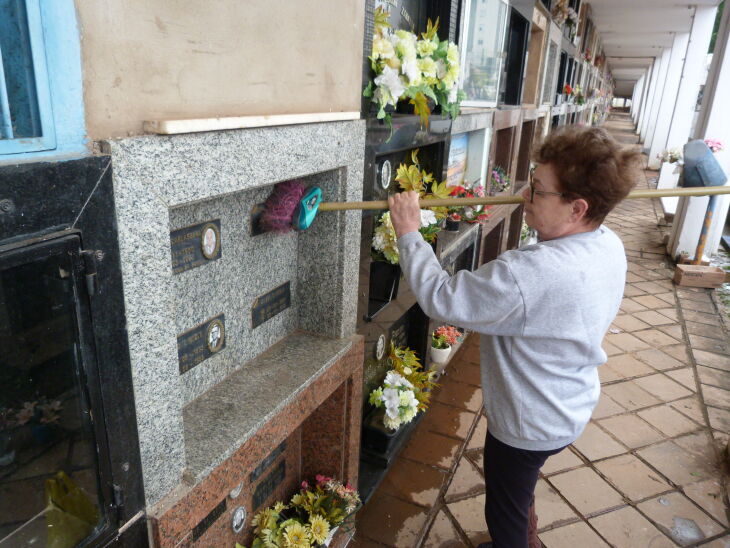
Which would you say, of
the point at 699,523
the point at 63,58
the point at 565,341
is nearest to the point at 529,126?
the point at 699,523

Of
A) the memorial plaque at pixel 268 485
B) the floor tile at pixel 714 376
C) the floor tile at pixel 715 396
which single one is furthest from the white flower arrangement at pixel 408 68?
the floor tile at pixel 714 376

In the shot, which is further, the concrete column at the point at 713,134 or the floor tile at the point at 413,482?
the concrete column at the point at 713,134

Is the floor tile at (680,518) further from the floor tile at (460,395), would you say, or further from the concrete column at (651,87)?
the concrete column at (651,87)

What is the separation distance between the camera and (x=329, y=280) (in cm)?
215

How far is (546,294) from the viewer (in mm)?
1572

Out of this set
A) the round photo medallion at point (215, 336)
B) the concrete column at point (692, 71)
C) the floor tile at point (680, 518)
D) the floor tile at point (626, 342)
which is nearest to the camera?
the round photo medallion at point (215, 336)

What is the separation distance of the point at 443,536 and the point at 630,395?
7.12 feet

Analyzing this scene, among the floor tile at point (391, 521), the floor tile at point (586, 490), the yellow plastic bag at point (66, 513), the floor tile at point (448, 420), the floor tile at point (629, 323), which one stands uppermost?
the yellow plastic bag at point (66, 513)

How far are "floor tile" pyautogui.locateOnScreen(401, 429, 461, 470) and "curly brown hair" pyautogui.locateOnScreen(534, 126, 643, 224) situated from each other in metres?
2.02

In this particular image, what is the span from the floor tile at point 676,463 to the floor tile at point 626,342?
56.7 inches

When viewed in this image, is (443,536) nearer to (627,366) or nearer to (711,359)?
(627,366)

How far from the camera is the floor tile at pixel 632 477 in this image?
9.75 ft

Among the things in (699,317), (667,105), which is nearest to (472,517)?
(699,317)

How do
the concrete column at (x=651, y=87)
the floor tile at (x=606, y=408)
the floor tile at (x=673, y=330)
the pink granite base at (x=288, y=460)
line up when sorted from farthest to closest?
the concrete column at (x=651, y=87) → the floor tile at (x=673, y=330) → the floor tile at (x=606, y=408) → the pink granite base at (x=288, y=460)
